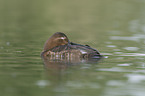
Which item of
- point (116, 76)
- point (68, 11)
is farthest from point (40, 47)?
point (68, 11)

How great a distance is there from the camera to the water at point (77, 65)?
8938 millimetres

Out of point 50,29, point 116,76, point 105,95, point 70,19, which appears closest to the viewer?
point 105,95

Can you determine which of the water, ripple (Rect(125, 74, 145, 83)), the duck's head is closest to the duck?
the duck's head

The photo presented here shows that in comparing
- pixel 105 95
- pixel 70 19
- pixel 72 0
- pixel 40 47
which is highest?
pixel 72 0

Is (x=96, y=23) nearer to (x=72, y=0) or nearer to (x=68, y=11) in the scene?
(x=68, y=11)

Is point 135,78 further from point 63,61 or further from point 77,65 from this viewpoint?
point 63,61

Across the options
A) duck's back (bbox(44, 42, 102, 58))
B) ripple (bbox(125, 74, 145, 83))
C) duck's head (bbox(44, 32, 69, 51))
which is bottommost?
ripple (bbox(125, 74, 145, 83))

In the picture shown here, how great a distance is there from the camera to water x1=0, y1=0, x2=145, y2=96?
8.94 m

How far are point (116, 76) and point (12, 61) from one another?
11.0ft

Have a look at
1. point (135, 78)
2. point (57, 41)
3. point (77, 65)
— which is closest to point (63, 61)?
point (77, 65)

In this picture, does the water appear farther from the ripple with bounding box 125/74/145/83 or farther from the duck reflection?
the duck reflection

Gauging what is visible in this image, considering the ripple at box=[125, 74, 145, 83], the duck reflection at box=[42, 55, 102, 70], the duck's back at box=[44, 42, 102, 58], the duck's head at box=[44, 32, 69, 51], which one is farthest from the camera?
the duck's head at box=[44, 32, 69, 51]

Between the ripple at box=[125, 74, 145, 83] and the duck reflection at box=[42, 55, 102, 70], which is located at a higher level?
the duck reflection at box=[42, 55, 102, 70]

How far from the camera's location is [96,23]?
25266mm
